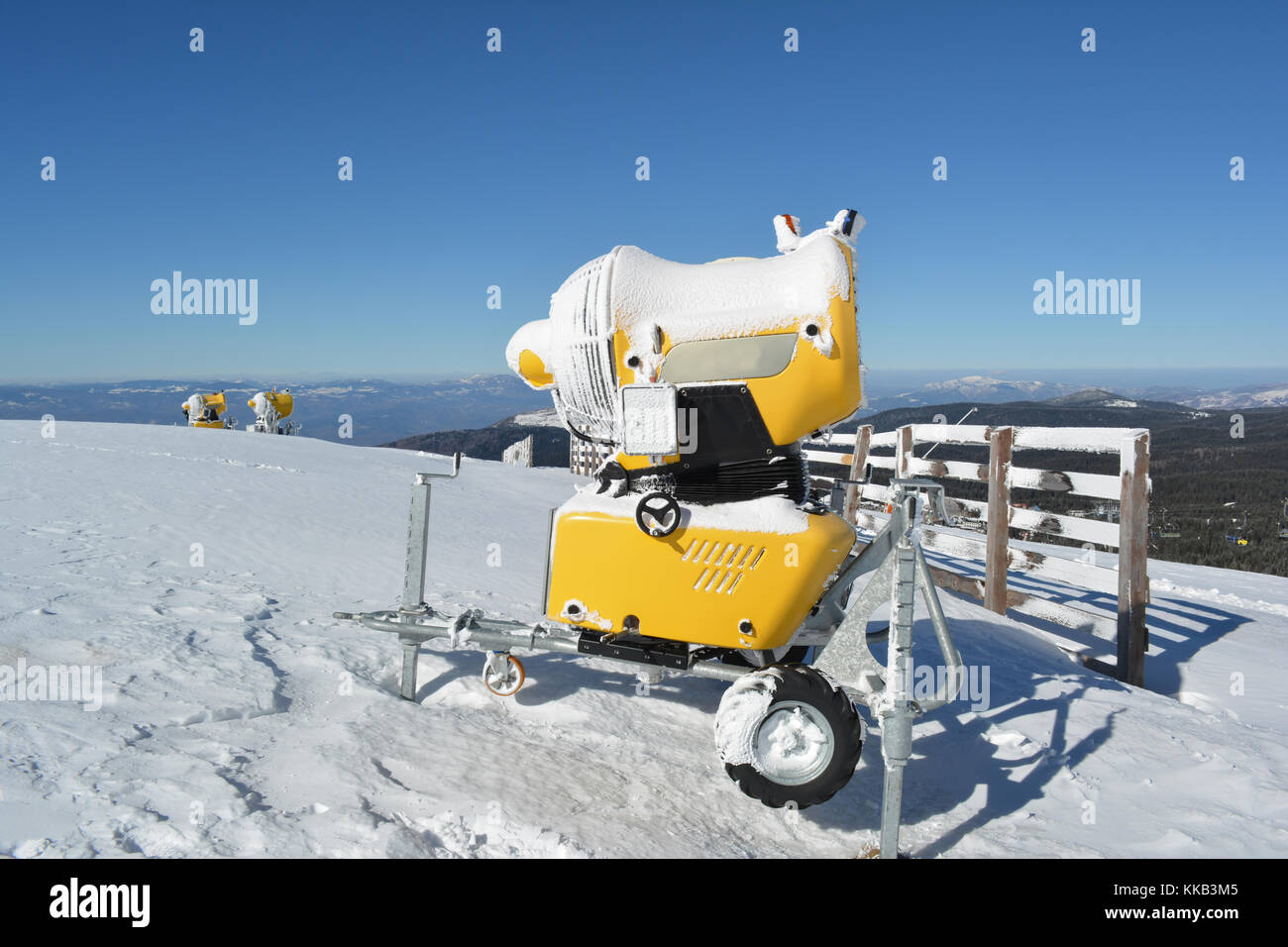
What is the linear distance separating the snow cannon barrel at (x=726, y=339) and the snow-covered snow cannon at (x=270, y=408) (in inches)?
671

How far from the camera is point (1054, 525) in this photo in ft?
19.9

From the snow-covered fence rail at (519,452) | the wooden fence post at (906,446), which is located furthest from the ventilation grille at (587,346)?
the snow-covered fence rail at (519,452)

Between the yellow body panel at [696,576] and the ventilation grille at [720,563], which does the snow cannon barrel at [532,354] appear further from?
the ventilation grille at [720,563]

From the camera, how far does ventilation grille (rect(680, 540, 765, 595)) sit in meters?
2.83

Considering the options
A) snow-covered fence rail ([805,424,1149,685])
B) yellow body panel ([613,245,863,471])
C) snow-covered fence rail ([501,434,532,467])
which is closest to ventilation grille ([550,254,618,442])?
yellow body panel ([613,245,863,471])

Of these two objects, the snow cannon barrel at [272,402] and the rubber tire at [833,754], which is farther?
the snow cannon barrel at [272,402]

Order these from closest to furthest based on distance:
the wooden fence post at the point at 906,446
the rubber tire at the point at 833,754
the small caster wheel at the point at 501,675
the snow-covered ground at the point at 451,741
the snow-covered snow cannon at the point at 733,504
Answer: the snow-covered ground at the point at 451,741
the rubber tire at the point at 833,754
the snow-covered snow cannon at the point at 733,504
the small caster wheel at the point at 501,675
the wooden fence post at the point at 906,446

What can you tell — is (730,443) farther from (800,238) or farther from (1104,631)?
(1104,631)

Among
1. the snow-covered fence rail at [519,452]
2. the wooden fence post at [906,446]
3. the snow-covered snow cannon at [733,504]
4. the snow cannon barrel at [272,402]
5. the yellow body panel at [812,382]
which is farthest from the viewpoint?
the snow-covered fence rail at [519,452]

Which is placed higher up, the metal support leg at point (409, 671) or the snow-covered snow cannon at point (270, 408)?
the snow-covered snow cannon at point (270, 408)

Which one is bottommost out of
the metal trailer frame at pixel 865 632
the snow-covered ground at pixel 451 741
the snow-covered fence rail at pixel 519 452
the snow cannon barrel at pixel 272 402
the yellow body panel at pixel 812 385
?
the snow-covered ground at pixel 451 741

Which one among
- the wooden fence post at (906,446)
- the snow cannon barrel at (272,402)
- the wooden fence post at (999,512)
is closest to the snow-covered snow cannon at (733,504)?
the wooden fence post at (999,512)

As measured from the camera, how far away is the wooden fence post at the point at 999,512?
651 cm

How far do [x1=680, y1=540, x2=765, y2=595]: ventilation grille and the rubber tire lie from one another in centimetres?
42
